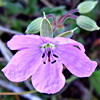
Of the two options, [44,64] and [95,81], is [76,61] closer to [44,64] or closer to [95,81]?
[44,64]

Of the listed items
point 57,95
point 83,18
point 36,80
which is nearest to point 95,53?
point 57,95

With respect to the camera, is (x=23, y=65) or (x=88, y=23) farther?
(x=88, y=23)

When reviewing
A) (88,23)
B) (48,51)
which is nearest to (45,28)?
(48,51)

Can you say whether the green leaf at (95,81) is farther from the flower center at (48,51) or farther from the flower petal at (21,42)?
the flower petal at (21,42)

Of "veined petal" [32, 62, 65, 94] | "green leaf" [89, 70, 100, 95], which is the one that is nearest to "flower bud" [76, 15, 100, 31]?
"veined petal" [32, 62, 65, 94]

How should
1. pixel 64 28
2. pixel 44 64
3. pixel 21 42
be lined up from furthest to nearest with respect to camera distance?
pixel 64 28 → pixel 44 64 → pixel 21 42

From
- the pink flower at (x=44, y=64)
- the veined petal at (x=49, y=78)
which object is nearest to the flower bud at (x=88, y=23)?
the pink flower at (x=44, y=64)
